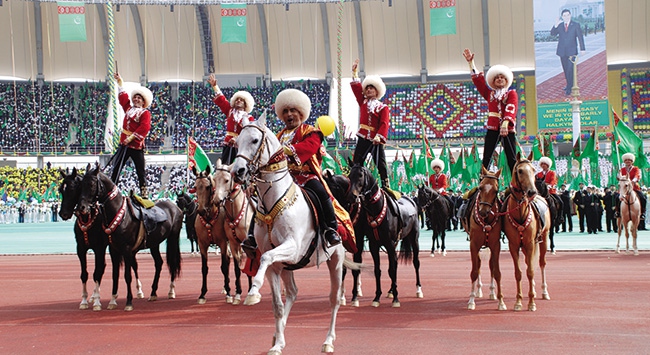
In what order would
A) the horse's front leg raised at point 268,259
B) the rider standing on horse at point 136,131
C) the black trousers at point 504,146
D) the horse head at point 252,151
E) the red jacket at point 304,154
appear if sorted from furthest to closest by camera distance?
the rider standing on horse at point 136,131
the black trousers at point 504,146
the red jacket at point 304,154
the horse head at point 252,151
the horse's front leg raised at point 268,259

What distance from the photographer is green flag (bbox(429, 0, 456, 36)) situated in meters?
40.5

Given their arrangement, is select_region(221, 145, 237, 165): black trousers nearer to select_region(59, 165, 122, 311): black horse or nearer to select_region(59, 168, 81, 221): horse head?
select_region(59, 165, 122, 311): black horse

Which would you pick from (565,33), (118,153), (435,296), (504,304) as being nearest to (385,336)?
(504,304)

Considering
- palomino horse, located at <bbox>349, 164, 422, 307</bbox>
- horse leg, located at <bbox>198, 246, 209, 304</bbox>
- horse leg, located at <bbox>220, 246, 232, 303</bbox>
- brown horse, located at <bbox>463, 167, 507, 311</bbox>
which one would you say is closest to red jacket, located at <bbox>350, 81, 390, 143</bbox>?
palomino horse, located at <bbox>349, 164, 422, 307</bbox>

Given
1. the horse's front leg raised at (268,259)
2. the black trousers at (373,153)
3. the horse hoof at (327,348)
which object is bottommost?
the horse hoof at (327,348)

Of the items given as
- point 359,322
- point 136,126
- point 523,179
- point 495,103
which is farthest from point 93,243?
point 495,103

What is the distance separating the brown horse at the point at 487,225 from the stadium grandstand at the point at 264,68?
3932cm

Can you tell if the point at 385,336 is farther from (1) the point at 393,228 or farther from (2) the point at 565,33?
(2) the point at 565,33

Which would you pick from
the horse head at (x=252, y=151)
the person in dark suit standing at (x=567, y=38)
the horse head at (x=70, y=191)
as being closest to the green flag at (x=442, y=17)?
the person in dark suit standing at (x=567, y=38)

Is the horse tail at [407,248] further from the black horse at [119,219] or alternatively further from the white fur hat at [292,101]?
the white fur hat at [292,101]

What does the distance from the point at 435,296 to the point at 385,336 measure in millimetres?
3810

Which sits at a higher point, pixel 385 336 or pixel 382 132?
pixel 382 132

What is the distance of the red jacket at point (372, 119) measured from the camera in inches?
511

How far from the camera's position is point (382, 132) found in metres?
13.0
